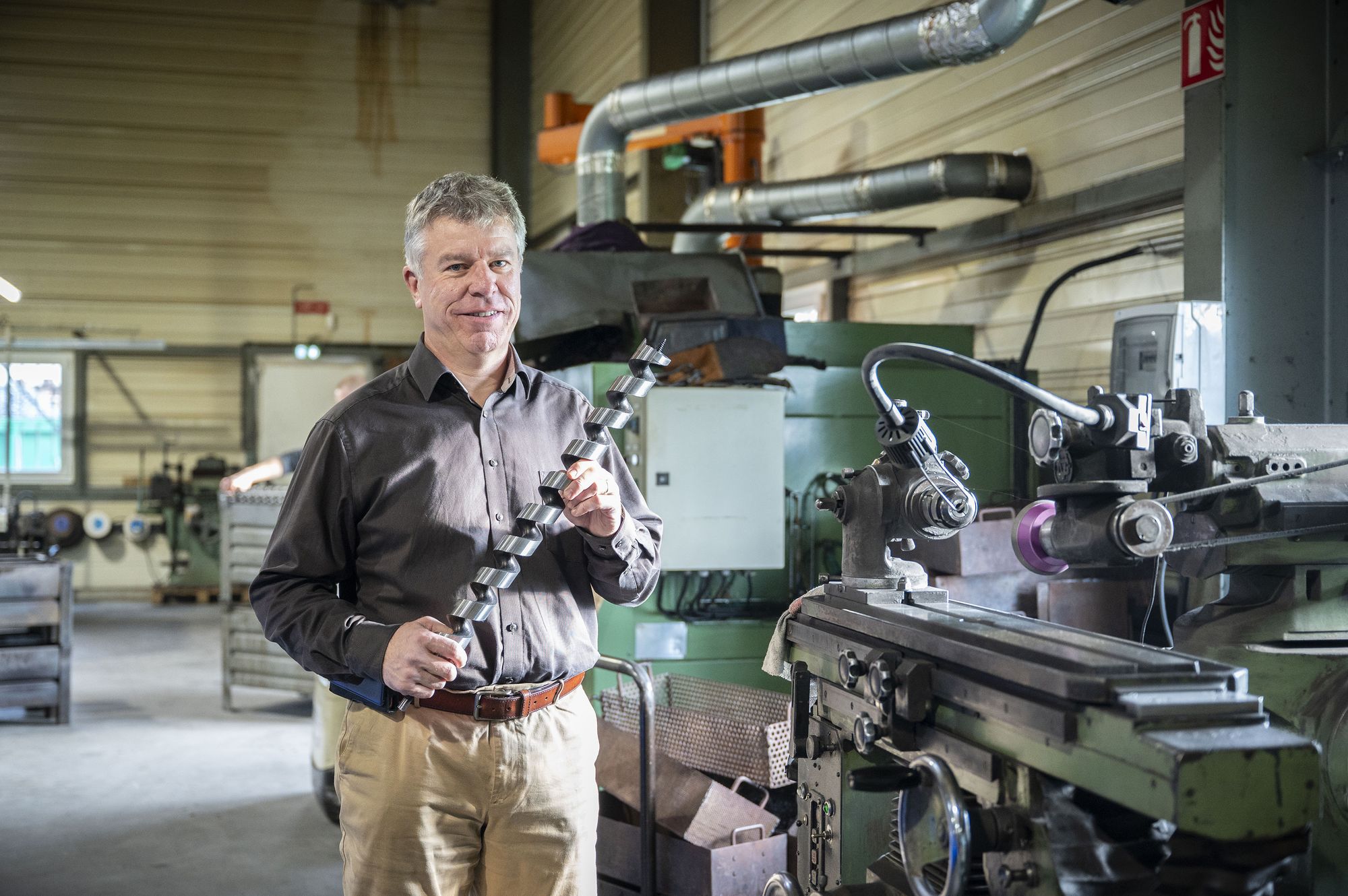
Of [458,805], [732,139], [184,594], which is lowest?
[184,594]

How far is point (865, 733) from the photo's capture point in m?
1.59

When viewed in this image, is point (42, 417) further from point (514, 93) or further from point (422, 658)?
point (422, 658)

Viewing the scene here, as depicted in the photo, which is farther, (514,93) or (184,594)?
(514,93)

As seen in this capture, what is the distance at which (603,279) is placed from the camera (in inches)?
176

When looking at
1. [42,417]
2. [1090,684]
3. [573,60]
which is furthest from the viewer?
[42,417]

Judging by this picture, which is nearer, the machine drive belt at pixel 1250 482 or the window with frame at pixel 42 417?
the machine drive belt at pixel 1250 482

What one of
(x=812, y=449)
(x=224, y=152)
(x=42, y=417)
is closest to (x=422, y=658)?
(x=812, y=449)

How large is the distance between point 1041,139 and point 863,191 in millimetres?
775

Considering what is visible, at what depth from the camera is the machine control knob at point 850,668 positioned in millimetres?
1603

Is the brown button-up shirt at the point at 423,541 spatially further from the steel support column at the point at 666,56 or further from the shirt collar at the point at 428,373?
the steel support column at the point at 666,56

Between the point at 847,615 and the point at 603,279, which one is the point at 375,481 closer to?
the point at 847,615

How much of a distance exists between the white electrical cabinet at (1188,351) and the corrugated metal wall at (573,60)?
4.94 meters

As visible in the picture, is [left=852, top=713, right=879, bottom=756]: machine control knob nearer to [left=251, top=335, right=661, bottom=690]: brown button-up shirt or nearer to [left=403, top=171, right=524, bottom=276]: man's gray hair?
[left=251, top=335, right=661, bottom=690]: brown button-up shirt

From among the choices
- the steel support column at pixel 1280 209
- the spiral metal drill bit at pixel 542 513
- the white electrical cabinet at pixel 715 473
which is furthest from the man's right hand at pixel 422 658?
the steel support column at pixel 1280 209
